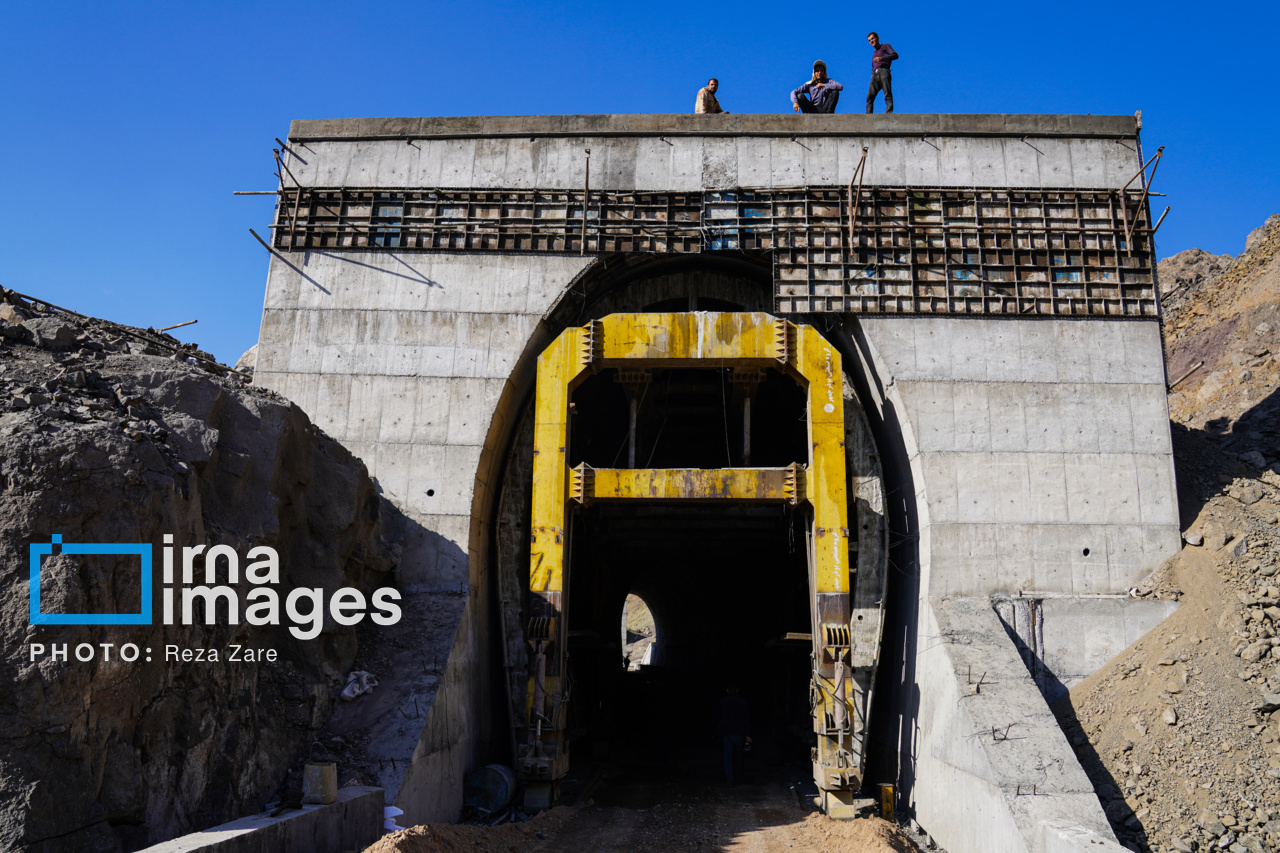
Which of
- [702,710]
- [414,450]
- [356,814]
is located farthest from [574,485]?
[702,710]

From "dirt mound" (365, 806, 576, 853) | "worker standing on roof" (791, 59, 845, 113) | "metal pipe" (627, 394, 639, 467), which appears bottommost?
"dirt mound" (365, 806, 576, 853)

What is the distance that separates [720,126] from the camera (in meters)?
15.1

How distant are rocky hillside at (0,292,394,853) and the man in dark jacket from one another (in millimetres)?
6168

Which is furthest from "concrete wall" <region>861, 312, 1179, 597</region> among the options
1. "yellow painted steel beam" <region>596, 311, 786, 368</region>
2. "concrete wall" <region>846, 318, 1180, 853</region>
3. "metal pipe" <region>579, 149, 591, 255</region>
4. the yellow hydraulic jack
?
"metal pipe" <region>579, 149, 591, 255</region>

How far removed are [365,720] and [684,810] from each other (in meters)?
4.47

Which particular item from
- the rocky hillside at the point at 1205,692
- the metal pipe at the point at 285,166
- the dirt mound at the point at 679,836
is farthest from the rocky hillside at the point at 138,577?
the rocky hillside at the point at 1205,692

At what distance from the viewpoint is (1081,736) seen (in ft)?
37.5

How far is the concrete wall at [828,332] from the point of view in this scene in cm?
1317

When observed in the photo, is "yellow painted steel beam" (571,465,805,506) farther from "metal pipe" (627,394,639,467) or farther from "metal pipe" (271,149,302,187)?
"metal pipe" (271,149,302,187)

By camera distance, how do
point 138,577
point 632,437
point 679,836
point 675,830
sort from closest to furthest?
point 138,577 → point 679,836 → point 675,830 → point 632,437

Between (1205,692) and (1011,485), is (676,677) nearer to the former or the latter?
(1011,485)

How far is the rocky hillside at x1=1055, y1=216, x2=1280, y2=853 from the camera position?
9.77 m

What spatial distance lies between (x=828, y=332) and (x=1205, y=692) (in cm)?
730

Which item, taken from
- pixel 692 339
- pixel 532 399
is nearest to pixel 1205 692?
pixel 692 339
